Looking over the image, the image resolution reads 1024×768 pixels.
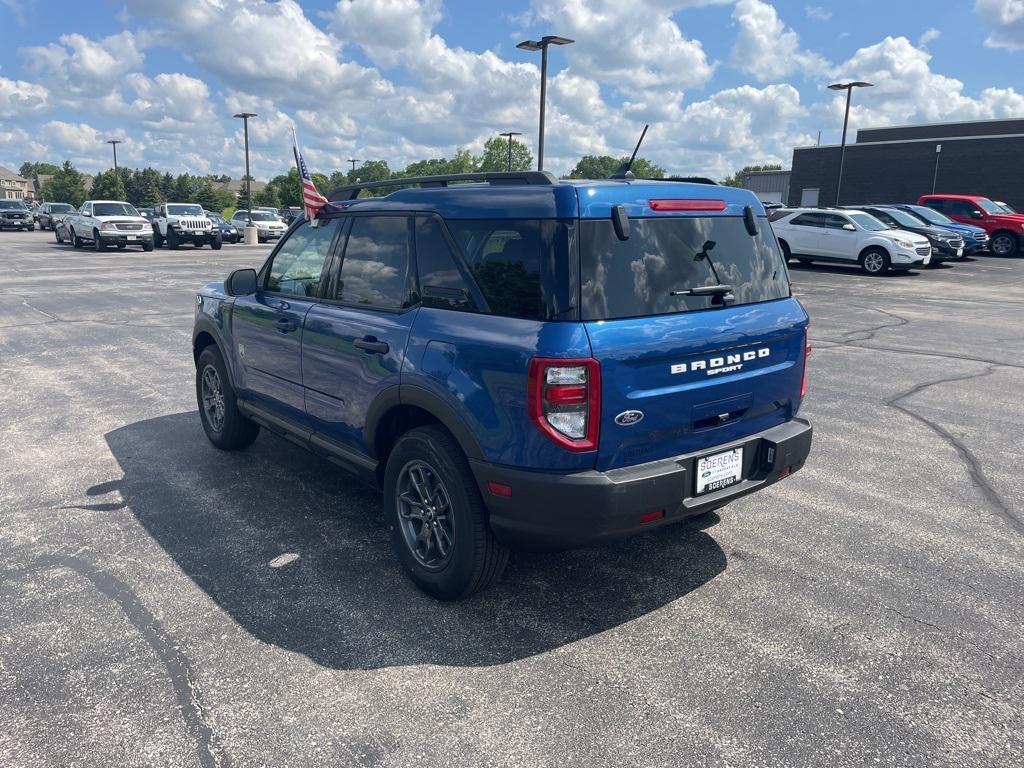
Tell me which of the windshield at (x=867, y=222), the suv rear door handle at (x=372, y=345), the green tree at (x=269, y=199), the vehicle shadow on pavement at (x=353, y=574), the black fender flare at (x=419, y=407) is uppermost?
the green tree at (x=269, y=199)

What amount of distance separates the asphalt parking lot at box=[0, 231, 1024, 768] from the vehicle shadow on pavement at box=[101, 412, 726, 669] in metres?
0.02

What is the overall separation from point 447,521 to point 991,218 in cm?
2958

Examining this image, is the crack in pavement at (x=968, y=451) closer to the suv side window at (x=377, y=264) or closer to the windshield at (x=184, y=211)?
the suv side window at (x=377, y=264)

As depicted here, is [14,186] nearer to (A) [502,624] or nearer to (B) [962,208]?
(B) [962,208]

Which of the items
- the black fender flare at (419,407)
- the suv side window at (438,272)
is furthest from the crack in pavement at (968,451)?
the suv side window at (438,272)

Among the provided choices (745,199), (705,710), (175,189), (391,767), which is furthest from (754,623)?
(175,189)

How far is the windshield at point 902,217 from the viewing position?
22.7 meters

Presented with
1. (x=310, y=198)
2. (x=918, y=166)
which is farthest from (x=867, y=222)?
(x=918, y=166)

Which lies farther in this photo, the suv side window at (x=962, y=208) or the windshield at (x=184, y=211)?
the windshield at (x=184, y=211)

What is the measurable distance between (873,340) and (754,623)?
8516 mm

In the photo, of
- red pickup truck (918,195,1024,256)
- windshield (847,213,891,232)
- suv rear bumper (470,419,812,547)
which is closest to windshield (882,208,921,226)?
windshield (847,213,891,232)

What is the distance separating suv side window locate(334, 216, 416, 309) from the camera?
146 inches

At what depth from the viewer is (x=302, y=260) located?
4.59 m

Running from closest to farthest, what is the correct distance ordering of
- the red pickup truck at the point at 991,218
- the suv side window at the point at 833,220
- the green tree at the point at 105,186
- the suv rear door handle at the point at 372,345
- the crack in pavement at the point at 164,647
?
the crack in pavement at the point at 164,647 → the suv rear door handle at the point at 372,345 → the suv side window at the point at 833,220 → the red pickup truck at the point at 991,218 → the green tree at the point at 105,186
